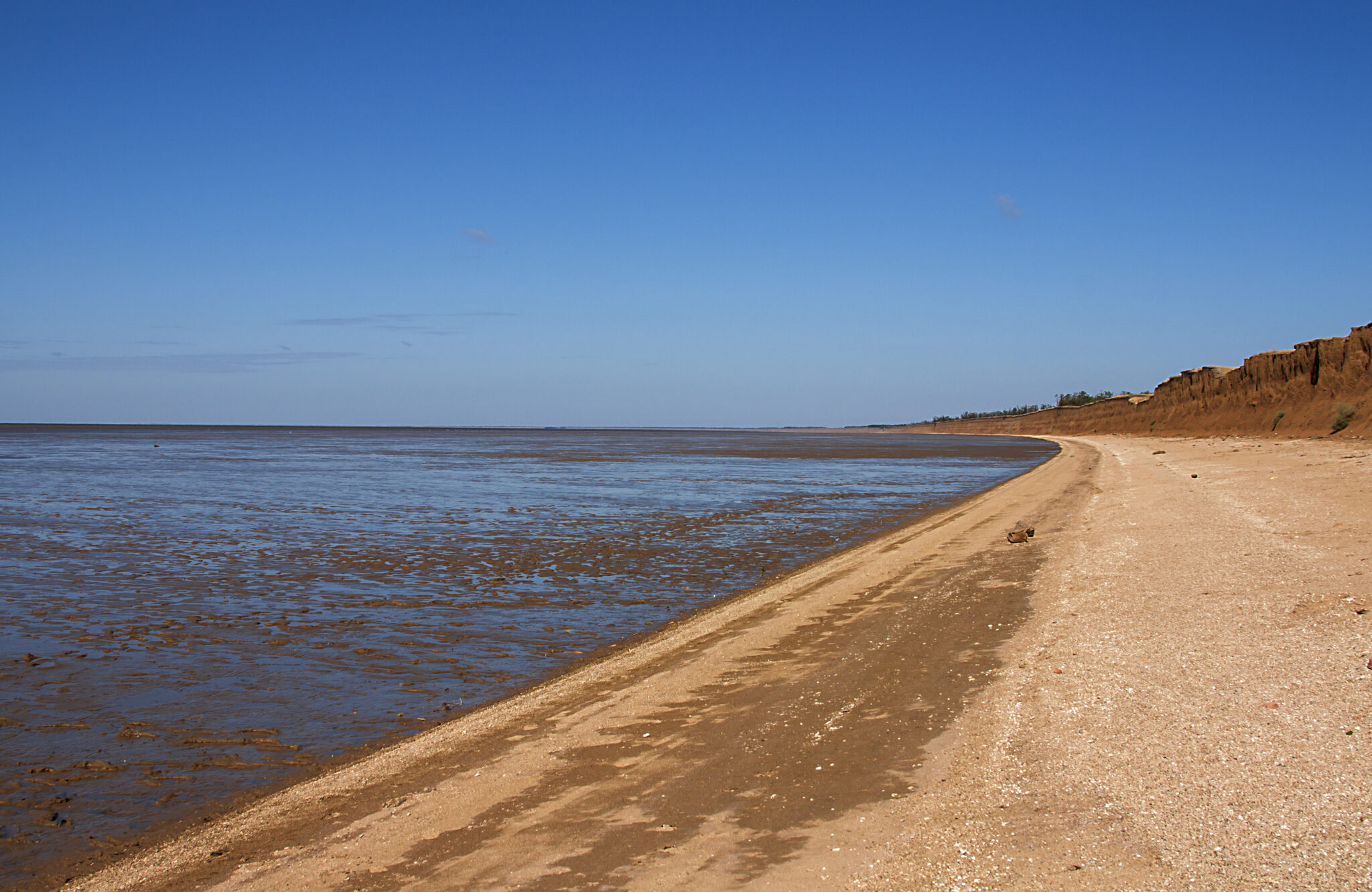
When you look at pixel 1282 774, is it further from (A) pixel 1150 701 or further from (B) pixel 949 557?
(B) pixel 949 557

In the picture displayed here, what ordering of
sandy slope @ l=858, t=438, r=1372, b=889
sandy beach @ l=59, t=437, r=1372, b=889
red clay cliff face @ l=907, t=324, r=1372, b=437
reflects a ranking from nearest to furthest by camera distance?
1. sandy slope @ l=858, t=438, r=1372, b=889
2. sandy beach @ l=59, t=437, r=1372, b=889
3. red clay cliff face @ l=907, t=324, r=1372, b=437

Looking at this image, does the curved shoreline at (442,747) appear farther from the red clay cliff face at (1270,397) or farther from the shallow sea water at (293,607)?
the red clay cliff face at (1270,397)

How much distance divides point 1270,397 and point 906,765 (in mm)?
59746

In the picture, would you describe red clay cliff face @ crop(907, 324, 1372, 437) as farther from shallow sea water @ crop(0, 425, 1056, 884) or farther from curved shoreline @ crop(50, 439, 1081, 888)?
curved shoreline @ crop(50, 439, 1081, 888)

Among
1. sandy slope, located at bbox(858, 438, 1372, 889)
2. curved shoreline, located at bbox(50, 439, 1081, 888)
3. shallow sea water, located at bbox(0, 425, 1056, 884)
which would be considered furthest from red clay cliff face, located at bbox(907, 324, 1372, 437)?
curved shoreline, located at bbox(50, 439, 1081, 888)

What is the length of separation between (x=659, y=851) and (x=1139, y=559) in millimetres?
9518

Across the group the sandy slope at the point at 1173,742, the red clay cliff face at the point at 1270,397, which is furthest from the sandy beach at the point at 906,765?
the red clay cliff face at the point at 1270,397

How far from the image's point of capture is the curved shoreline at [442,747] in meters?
5.00

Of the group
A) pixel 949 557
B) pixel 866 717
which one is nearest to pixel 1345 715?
pixel 866 717

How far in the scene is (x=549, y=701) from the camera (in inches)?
294

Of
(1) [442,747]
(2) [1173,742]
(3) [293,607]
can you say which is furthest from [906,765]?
(3) [293,607]

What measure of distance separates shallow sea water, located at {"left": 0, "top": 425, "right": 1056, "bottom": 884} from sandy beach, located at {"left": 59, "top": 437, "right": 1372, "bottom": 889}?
0.97 metres

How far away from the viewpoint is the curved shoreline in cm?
500

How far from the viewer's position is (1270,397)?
5362cm
